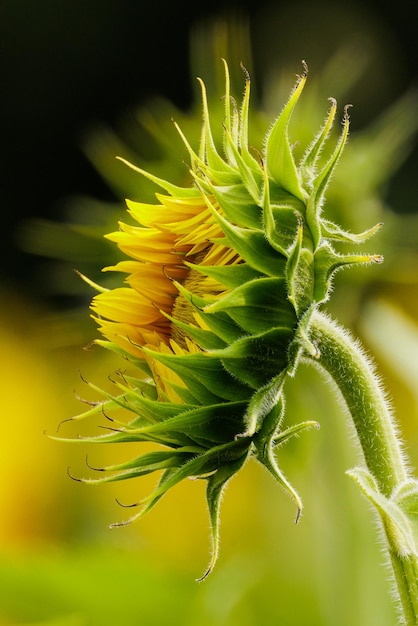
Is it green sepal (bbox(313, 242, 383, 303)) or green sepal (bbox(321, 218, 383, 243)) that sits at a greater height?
green sepal (bbox(321, 218, 383, 243))

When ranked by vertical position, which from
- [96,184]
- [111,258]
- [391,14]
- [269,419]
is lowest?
[269,419]

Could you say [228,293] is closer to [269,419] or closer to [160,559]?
[269,419]

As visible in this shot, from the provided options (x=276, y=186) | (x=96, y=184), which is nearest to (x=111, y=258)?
(x=276, y=186)

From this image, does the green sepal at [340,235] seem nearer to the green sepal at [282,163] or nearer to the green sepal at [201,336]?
the green sepal at [282,163]

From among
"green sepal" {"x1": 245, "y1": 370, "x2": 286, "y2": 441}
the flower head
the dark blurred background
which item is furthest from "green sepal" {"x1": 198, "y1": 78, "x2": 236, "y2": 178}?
the dark blurred background


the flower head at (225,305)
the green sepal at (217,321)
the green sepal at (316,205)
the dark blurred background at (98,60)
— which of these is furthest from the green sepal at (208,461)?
the dark blurred background at (98,60)

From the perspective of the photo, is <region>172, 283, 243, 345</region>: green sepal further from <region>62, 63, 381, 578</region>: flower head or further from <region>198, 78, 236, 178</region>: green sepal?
<region>198, 78, 236, 178</region>: green sepal
